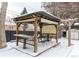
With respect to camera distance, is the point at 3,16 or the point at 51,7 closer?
the point at 3,16

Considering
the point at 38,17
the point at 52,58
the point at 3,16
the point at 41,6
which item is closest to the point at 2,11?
the point at 3,16

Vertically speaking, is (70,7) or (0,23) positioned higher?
(70,7)

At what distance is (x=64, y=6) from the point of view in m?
16.3

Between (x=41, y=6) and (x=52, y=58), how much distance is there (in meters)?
13.8

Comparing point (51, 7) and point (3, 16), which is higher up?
point (51, 7)

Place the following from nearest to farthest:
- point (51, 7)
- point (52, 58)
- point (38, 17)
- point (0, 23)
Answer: point (52, 58), point (38, 17), point (0, 23), point (51, 7)

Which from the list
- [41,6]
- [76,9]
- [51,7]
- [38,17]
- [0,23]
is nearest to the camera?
[38,17]

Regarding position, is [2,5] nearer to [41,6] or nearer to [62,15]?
[62,15]

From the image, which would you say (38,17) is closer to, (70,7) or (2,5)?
(2,5)

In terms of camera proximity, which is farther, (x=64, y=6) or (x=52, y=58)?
(x=64, y=6)

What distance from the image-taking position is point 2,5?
27.6 feet

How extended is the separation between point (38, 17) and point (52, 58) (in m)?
2.22

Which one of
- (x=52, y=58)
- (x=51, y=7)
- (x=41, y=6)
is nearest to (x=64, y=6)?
(x=51, y=7)

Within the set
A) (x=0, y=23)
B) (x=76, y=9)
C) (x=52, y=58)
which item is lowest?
(x=52, y=58)
